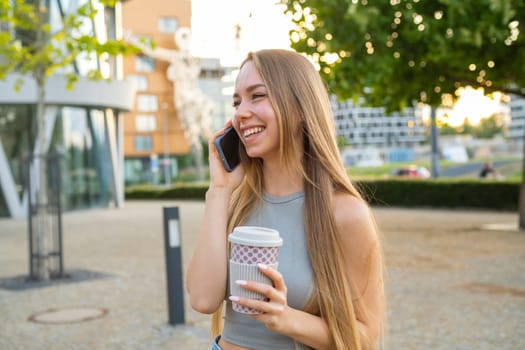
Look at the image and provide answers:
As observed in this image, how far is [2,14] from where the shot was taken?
9797 millimetres

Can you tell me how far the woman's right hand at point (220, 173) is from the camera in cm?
216

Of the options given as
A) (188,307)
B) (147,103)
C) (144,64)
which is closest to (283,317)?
(188,307)

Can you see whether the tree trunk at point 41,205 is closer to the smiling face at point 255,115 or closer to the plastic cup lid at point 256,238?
the smiling face at point 255,115

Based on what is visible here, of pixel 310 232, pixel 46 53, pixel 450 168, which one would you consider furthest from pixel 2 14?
pixel 450 168

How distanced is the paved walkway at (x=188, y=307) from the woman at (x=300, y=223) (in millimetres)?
2881

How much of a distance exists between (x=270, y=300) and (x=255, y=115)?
0.61 meters

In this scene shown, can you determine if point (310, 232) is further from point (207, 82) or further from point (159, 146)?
point (207, 82)

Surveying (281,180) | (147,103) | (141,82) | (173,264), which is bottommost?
(173,264)

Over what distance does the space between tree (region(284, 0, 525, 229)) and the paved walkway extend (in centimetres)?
339

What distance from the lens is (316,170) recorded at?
2.06 m

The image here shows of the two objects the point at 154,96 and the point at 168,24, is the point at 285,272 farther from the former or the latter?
the point at 154,96

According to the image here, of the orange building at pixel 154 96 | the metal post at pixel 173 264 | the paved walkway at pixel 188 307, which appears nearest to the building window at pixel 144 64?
the orange building at pixel 154 96

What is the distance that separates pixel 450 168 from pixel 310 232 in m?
68.4

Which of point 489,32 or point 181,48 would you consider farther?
point 181,48
